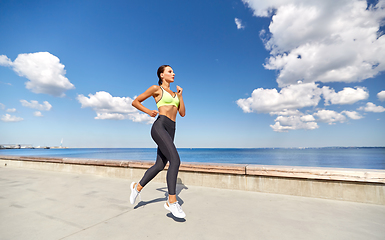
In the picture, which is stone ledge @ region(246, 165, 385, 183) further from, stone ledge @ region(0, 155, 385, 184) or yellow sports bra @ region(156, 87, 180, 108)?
yellow sports bra @ region(156, 87, 180, 108)

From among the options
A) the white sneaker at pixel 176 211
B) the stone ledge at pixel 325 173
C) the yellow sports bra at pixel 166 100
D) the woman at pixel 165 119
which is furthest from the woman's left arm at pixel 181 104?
the stone ledge at pixel 325 173

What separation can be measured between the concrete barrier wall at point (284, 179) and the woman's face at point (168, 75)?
2.07m

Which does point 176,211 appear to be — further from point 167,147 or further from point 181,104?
point 181,104

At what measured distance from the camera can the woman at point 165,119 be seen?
2.43 meters

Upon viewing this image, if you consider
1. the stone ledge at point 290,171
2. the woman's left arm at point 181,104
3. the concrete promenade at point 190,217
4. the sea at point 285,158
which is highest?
the woman's left arm at point 181,104

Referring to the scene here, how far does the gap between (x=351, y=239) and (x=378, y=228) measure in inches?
22.5

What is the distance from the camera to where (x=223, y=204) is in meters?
2.88

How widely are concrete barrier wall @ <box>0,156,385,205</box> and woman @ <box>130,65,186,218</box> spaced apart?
1.58m

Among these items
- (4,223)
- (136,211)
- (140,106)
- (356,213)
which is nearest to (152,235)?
(136,211)

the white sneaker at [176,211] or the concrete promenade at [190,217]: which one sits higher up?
the white sneaker at [176,211]

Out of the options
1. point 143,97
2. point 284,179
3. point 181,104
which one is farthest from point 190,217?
point 284,179

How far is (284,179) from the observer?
334 cm

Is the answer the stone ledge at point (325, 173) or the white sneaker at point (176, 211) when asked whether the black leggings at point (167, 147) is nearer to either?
the white sneaker at point (176, 211)

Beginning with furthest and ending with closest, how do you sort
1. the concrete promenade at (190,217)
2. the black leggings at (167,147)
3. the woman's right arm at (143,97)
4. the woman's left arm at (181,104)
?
1. the woman's left arm at (181,104)
2. the woman's right arm at (143,97)
3. the black leggings at (167,147)
4. the concrete promenade at (190,217)
